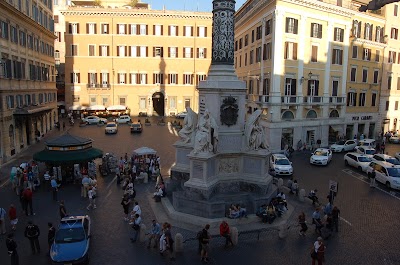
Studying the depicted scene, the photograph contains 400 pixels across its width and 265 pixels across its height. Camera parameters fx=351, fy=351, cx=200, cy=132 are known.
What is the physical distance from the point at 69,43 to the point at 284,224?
52704 mm

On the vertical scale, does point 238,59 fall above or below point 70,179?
above

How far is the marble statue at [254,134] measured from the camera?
54.9 feet

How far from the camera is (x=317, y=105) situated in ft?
124

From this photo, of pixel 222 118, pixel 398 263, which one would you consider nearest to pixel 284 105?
pixel 222 118

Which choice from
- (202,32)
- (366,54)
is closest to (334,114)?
(366,54)

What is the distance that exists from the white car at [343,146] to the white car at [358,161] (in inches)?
255

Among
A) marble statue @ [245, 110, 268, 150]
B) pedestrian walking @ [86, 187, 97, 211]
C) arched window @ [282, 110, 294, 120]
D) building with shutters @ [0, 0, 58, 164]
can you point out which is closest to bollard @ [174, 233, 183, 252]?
marble statue @ [245, 110, 268, 150]

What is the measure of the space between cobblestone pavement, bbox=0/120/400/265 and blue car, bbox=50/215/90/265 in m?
0.71

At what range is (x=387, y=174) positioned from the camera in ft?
76.4

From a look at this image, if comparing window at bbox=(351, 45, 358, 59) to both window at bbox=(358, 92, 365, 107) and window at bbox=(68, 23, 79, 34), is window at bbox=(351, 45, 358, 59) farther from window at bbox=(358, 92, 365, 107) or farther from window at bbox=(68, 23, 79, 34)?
window at bbox=(68, 23, 79, 34)

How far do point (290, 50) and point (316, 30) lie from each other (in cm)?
419

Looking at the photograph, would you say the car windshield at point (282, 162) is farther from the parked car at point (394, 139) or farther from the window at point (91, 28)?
the window at point (91, 28)

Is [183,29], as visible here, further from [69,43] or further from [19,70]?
[19,70]

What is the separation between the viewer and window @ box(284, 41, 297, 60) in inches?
1396
